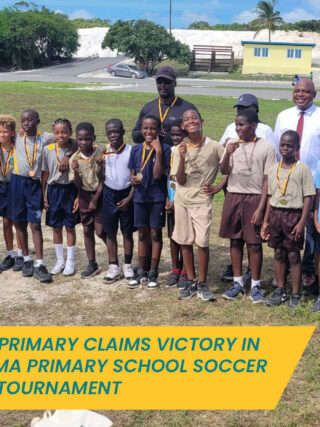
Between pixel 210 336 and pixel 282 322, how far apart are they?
677mm

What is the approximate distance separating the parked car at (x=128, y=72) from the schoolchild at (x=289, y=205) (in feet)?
129

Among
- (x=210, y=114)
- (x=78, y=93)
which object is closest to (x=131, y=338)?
(x=210, y=114)

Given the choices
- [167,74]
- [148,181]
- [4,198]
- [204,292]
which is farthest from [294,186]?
[4,198]

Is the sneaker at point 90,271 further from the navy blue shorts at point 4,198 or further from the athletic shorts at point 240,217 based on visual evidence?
the athletic shorts at point 240,217

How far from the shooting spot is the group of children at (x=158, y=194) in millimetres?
4859

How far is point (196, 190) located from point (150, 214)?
578 millimetres

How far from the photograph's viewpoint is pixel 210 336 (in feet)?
14.5

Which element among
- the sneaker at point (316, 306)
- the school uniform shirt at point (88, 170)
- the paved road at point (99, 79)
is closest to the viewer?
the sneaker at point (316, 306)

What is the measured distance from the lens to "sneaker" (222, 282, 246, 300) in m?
5.16

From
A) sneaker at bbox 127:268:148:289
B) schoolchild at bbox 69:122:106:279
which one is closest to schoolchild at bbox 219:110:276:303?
sneaker at bbox 127:268:148:289

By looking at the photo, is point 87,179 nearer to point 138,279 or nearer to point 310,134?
point 138,279

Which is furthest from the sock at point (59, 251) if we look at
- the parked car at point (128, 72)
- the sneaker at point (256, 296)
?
the parked car at point (128, 72)

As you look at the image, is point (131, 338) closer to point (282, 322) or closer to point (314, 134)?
point (282, 322)

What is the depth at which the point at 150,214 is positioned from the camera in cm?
541
